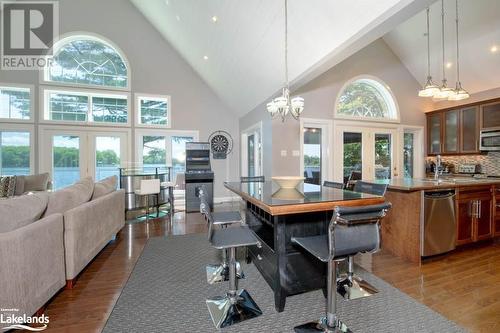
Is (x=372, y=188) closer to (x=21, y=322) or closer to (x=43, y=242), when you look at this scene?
(x=43, y=242)

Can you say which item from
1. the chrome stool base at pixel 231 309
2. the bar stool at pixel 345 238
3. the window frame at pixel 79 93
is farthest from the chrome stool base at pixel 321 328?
the window frame at pixel 79 93

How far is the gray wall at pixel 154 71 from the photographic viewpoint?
600 cm

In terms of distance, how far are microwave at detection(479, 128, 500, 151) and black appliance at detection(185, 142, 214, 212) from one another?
18.8 ft

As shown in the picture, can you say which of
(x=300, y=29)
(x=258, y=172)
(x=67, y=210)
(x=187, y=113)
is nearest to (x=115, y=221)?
(x=67, y=210)

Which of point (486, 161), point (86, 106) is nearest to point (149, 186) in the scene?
point (86, 106)

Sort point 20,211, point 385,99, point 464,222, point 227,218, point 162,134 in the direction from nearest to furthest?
1. point 20,211
2. point 227,218
3. point 464,222
4. point 385,99
5. point 162,134

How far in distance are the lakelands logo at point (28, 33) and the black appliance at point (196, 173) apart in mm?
4310

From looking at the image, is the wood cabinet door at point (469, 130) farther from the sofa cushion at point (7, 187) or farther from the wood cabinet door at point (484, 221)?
the sofa cushion at point (7, 187)

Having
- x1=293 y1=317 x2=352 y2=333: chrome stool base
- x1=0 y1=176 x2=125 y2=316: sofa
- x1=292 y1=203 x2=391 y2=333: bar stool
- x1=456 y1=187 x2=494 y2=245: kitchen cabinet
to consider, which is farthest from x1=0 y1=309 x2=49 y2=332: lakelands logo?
x1=456 y1=187 x2=494 y2=245: kitchen cabinet

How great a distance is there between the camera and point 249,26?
3.53 metres

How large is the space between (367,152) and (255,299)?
4.69 m

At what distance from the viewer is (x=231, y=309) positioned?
6.02ft

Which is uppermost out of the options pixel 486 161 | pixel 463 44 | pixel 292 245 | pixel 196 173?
pixel 463 44

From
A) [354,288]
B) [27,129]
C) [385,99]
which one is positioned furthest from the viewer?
[385,99]
